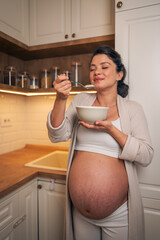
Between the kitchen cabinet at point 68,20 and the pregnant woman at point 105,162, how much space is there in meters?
0.49

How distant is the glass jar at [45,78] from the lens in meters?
1.66

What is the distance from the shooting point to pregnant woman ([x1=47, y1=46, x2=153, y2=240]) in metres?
0.89

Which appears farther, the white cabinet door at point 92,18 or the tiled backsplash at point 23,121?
the tiled backsplash at point 23,121

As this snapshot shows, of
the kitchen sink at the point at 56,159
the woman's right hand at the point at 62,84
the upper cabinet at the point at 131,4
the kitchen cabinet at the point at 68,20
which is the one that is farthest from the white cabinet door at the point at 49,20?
the kitchen sink at the point at 56,159

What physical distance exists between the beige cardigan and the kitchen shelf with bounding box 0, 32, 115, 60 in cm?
62

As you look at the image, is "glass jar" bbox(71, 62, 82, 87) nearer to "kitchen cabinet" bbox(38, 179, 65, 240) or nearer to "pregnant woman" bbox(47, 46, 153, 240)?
"pregnant woman" bbox(47, 46, 153, 240)

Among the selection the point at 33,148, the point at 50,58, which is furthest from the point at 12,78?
the point at 33,148

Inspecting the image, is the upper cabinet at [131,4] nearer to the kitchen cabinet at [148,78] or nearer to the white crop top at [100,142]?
the kitchen cabinet at [148,78]

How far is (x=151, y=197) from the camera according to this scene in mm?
1127

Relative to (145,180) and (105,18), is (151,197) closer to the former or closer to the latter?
(145,180)

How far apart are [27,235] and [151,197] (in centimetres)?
88

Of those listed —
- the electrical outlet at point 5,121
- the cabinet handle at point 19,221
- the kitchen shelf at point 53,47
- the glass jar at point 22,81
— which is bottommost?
the cabinet handle at point 19,221

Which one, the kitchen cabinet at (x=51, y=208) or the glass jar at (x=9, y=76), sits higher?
the glass jar at (x=9, y=76)

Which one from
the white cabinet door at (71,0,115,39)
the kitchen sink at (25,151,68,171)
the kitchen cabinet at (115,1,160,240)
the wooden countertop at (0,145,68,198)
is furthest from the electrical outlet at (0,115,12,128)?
the kitchen cabinet at (115,1,160,240)
